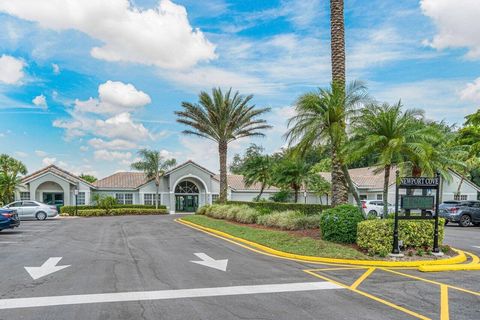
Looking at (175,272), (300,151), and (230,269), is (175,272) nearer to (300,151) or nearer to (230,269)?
(230,269)

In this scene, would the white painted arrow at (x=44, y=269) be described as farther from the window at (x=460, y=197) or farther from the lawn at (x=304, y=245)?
the window at (x=460, y=197)

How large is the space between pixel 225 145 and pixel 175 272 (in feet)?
74.6

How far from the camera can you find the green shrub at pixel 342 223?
13266 millimetres

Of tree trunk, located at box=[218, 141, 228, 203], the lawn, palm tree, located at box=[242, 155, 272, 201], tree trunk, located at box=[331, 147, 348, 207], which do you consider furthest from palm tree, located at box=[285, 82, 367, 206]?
palm tree, located at box=[242, 155, 272, 201]

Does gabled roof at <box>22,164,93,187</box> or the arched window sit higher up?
gabled roof at <box>22,164,93,187</box>

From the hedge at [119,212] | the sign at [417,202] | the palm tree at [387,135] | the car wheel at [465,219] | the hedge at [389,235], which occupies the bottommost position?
the hedge at [119,212]

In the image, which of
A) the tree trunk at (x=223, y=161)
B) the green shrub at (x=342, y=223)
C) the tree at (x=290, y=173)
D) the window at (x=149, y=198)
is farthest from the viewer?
the window at (x=149, y=198)

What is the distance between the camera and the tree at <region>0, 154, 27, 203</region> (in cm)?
4169

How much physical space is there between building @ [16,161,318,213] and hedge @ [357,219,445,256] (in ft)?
103

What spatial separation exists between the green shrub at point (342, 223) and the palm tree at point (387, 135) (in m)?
1.74

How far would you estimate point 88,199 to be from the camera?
151 ft

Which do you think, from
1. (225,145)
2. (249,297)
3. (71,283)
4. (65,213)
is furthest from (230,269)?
(65,213)

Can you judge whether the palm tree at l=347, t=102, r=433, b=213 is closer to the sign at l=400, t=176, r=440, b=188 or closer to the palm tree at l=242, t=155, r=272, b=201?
the sign at l=400, t=176, r=440, b=188

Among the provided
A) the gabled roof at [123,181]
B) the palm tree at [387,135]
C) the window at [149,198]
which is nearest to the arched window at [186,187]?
the window at [149,198]
